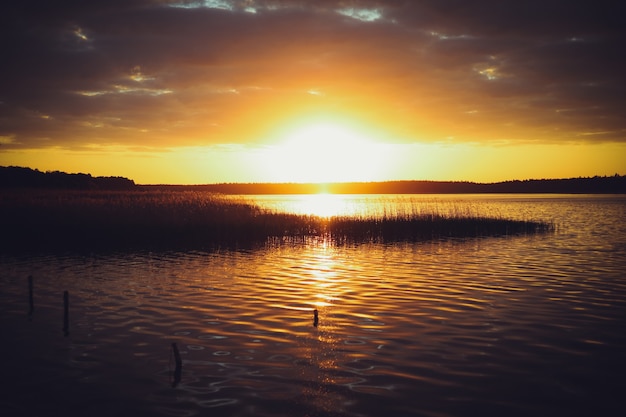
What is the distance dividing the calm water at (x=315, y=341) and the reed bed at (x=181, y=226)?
30.1 ft

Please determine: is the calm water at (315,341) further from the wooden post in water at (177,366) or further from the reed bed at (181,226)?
the reed bed at (181,226)

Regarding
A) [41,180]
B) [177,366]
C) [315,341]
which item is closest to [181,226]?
[315,341]

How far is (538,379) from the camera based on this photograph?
9.24m

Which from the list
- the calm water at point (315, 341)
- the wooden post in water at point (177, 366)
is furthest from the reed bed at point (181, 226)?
the wooden post in water at point (177, 366)

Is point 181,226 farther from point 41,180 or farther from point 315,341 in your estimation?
point 41,180

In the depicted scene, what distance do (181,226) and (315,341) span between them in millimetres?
25252

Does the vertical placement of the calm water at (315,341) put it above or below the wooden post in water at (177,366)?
below

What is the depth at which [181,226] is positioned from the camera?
3506 cm

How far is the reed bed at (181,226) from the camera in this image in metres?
31.3

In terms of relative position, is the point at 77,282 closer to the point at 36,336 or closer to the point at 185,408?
the point at 36,336

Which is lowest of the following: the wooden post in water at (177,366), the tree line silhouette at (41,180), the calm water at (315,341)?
the calm water at (315,341)

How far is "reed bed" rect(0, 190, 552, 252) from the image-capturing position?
103ft

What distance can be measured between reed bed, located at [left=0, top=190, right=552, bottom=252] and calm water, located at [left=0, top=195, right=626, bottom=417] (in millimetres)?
9188

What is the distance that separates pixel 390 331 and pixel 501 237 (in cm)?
2760
